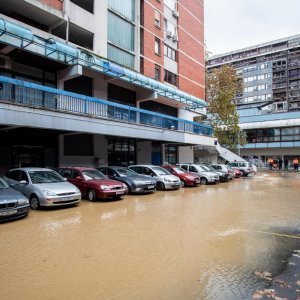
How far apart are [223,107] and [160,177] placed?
76.6ft

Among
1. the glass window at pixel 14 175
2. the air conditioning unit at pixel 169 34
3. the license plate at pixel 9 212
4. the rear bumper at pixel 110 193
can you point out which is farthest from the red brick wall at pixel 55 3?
the air conditioning unit at pixel 169 34

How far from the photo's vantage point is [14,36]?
15.5m

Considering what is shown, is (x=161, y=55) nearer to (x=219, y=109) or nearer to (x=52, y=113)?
(x=219, y=109)

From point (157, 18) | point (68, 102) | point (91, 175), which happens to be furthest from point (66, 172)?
point (157, 18)

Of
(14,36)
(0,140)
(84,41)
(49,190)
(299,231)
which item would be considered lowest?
(299,231)

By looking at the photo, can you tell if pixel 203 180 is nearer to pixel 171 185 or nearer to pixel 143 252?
pixel 171 185

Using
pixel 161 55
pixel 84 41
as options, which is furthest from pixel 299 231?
pixel 161 55

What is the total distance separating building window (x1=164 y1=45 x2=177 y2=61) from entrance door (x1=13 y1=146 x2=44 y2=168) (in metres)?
16.4

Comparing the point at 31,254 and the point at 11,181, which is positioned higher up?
the point at 11,181

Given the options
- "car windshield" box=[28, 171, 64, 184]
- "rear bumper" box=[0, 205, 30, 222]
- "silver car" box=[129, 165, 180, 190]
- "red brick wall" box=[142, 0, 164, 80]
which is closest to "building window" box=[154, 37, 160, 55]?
"red brick wall" box=[142, 0, 164, 80]

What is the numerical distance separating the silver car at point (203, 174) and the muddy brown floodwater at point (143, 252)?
11.4m

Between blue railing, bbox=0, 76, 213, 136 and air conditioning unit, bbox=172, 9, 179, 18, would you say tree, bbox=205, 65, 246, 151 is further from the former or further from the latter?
blue railing, bbox=0, 76, 213, 136

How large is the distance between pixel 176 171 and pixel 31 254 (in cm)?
1566

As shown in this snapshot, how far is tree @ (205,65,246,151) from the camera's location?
129 ft
